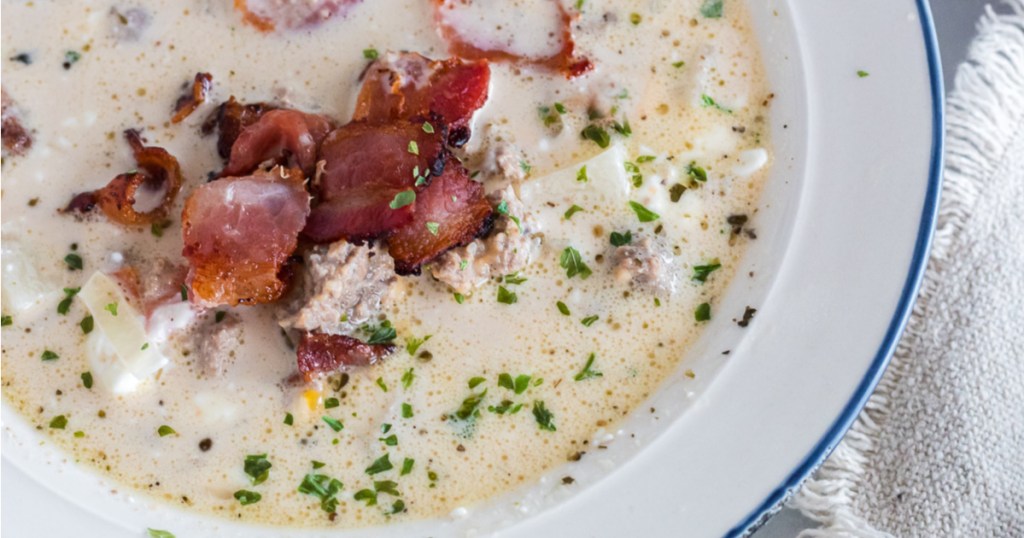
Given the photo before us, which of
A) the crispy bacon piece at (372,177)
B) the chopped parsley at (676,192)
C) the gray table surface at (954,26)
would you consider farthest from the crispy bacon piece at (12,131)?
Result: the gray table surface at (954,26)

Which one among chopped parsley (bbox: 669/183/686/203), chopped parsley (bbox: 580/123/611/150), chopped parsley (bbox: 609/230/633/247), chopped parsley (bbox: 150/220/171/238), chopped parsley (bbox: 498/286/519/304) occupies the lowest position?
chopped parsley (bbox: 498/286/519/304)

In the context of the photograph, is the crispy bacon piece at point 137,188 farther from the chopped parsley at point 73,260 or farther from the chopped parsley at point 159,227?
the chopped parsley at point 73,260

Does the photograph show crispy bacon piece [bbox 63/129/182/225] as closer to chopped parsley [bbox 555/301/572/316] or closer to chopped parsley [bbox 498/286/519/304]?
chopped parsley [bbox 498/286/519/304]

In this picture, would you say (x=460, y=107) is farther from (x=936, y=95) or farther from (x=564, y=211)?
(x=936, y=95)

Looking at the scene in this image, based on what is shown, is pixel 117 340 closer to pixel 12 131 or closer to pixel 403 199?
pixel 12 131

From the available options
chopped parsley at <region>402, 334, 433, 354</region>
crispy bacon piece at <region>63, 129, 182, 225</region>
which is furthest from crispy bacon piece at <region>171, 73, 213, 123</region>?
chopped parsley at <region>402, 334, 433, 354</region>

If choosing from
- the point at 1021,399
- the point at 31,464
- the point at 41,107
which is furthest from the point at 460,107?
the point at 1021,399
